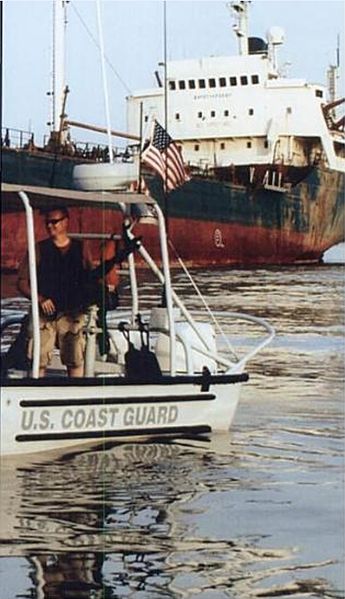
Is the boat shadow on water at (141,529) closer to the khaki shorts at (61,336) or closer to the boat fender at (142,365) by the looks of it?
the boat fender at (142,365)

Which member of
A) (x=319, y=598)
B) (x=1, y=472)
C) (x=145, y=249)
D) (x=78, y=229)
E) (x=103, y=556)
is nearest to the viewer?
(x=319, y=598)

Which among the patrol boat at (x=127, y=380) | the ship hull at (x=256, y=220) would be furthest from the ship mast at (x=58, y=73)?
the ship hull at (x=256, y=220)

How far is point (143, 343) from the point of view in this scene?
172 inches

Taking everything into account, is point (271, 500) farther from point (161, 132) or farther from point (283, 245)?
point (283, 245)

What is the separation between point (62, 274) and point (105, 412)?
0.78 m

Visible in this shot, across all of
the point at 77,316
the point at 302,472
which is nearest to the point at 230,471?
the point at 302,472

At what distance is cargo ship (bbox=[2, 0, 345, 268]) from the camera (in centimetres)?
703

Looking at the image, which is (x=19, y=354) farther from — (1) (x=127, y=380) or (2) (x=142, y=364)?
(2) (x=142, y=364)

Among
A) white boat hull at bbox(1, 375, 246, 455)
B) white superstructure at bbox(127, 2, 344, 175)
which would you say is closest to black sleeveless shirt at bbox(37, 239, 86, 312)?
white boat hull at bbox(1, 375, 246, 455)

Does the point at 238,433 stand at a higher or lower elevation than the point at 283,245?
lower

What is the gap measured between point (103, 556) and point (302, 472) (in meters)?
1.16

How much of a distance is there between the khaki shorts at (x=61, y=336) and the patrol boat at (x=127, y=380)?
3 centimetres

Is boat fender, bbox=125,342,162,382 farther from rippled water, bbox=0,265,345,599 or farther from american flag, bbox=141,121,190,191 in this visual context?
american flag, bbox=141,121,190,191

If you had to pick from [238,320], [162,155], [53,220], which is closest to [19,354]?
[53,220]
